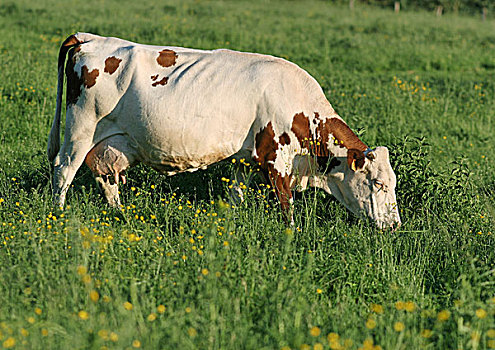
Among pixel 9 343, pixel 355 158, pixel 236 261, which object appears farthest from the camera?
pixel 355 158

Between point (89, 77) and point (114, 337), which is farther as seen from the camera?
point (89, 77)

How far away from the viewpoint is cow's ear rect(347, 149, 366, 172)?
5969 mm

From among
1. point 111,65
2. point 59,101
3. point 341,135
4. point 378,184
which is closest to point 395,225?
point 378,184

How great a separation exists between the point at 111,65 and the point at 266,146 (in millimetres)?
1902

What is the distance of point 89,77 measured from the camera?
6168 mm

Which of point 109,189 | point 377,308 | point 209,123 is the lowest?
point 109,189

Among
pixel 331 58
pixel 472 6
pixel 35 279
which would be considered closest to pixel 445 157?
pixel 35 279

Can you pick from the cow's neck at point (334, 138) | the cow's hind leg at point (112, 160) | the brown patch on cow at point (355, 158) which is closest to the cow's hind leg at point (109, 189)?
the cow's hind leg at point (112, 160)

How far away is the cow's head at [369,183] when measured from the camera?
6023mm

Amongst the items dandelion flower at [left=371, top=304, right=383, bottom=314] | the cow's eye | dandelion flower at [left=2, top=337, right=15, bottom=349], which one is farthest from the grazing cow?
dandelion flower at [left=2, top=337, right=15, bottom=349]

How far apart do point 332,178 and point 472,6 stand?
39822 millimetres

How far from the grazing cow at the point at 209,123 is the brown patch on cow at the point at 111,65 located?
0.01 metres

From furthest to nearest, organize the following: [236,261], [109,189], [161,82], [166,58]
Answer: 1. [109,189]
2. [166,58]
3. [161,82]
4. [236,261]

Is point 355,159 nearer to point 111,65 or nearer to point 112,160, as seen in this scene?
point 112,160
